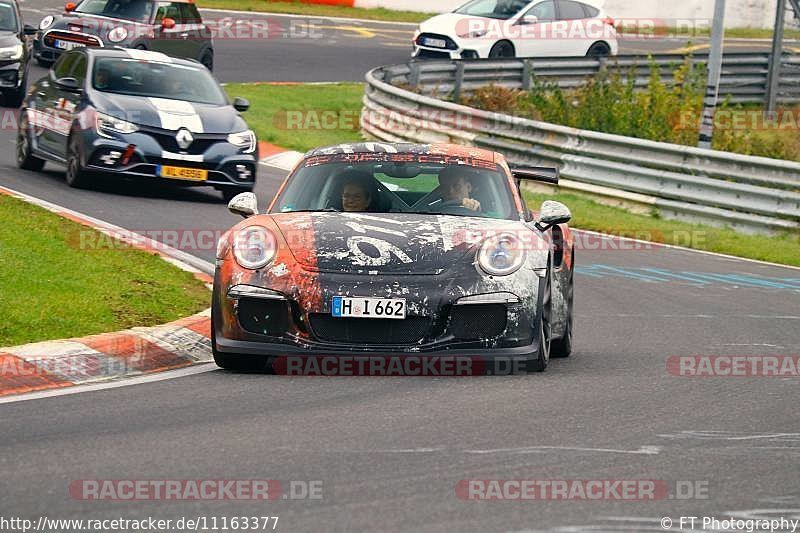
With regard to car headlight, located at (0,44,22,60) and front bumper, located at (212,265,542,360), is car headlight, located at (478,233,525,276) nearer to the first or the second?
front bumper, located at (212,265,542,360)

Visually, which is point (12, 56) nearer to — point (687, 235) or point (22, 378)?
point (687, 235)

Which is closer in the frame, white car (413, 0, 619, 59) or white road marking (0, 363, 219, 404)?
white road marking (0, 363, 219, 404)

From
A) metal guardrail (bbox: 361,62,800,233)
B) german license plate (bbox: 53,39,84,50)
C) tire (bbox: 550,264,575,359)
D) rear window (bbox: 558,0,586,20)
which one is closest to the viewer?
tire (bbox: 550,264,575,359)

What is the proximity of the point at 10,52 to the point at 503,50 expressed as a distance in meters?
12.6

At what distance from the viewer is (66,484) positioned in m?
5.66

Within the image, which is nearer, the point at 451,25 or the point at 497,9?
the point at 451,25

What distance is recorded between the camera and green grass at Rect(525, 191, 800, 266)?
17203 millimetres

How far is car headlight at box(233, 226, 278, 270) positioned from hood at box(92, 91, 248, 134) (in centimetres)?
838

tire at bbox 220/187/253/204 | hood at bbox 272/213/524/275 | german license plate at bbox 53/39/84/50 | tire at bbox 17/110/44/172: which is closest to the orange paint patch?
hood at bbox 272/213/524/275

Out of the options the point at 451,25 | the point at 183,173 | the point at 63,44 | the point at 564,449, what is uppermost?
the point at 564,449

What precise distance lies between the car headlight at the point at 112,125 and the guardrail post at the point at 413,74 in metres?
12.2
